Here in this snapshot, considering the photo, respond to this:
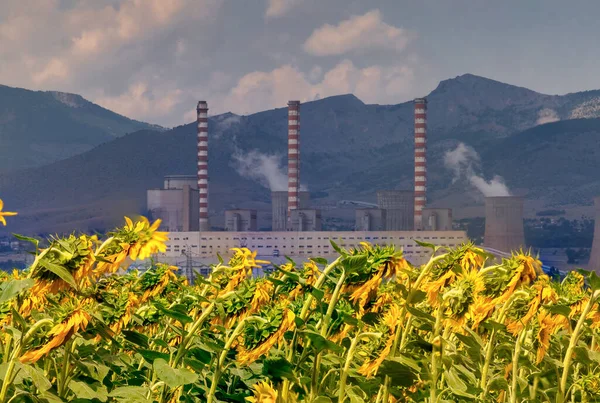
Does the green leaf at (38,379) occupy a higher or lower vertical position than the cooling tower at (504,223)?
lower

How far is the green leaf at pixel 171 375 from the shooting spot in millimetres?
3369

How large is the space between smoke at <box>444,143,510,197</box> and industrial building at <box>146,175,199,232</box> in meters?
76.9

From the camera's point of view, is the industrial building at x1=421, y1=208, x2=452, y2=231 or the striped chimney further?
the industrial building at x1=421, y1=208, x2=452, y2=231

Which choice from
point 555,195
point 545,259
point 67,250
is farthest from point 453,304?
point 555,195

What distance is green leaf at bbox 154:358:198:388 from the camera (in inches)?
133

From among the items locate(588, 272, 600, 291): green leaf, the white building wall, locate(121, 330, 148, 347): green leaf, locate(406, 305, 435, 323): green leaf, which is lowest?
locate(121, 330, 148, 347): green leaf

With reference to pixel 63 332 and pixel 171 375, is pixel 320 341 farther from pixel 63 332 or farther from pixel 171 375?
pixel 63 332

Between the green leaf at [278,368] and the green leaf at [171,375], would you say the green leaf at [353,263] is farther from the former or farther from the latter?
the green leaf at [171,375]

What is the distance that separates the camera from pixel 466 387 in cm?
414

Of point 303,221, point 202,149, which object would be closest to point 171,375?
point 202,149

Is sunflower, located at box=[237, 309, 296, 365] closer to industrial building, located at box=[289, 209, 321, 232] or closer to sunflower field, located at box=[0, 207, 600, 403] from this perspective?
sunflower field, located at box=[0, 207, 600, 403]

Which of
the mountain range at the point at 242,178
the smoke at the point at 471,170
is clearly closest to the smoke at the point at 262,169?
the mountain range at the point at 242,178

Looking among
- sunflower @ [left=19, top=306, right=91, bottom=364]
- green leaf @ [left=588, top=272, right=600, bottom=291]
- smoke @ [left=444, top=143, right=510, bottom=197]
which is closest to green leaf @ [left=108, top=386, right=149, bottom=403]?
sunflower @ [left=19, top=306, right=91, bottom=364]

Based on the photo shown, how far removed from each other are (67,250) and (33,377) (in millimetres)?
371
